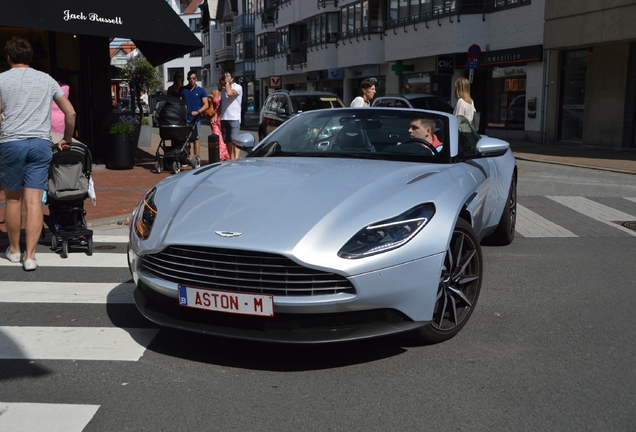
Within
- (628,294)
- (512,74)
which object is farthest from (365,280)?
(512,74)

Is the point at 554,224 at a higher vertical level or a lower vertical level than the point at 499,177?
lower

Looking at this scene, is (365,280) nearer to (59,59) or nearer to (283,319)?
(283,319)

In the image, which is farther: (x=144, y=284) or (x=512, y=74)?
(x=512, y=74)

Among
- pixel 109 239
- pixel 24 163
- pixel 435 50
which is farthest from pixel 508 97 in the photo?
pixel 24 163

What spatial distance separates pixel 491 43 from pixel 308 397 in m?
28.1

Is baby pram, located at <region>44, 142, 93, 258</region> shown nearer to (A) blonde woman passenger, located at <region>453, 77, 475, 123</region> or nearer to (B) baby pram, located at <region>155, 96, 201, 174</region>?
(A) blonde woman passenger, located at <region>453, 77, 475, 123</region>

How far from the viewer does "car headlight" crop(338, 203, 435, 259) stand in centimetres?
369

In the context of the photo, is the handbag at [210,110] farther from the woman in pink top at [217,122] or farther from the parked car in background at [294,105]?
the parked car in background at [294,105]

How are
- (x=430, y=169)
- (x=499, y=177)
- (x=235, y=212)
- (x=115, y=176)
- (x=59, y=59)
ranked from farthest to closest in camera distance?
(x=59, y=59) < (x=115, y=176) < (x=499, y=177) < (x=430, y=169) < (x=235, y=212)

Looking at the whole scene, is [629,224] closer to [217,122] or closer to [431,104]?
[217,122]

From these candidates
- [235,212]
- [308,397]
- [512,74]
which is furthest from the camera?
[512,74]

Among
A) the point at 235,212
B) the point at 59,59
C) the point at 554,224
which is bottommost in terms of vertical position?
the point at 554,224

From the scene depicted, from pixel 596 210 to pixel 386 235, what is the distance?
7119 millimetres

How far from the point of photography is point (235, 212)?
3982 millimetres
